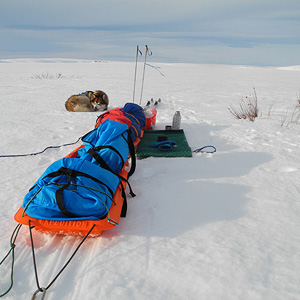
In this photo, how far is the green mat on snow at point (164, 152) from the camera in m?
3.26

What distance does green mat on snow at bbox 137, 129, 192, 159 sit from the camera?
3260mm

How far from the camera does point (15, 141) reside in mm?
3680

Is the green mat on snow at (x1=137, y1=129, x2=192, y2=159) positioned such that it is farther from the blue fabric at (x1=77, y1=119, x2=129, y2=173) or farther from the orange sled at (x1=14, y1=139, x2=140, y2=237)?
the orange sled at (x1=14, y1=139, x2=140, y2=237)

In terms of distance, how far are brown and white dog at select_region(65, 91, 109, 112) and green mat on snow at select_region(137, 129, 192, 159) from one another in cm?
208

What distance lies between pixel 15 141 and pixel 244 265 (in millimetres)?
3387

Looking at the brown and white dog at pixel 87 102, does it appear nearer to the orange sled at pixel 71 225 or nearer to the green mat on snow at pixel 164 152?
the green mat on snow at pixel 164 152

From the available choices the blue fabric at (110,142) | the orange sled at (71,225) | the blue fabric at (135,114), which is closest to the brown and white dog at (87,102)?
the blue fabric at (135,114)

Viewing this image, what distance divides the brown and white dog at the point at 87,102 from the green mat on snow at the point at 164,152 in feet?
6.82

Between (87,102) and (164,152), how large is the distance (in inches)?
122

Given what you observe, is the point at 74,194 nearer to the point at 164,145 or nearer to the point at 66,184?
the point at 66,184

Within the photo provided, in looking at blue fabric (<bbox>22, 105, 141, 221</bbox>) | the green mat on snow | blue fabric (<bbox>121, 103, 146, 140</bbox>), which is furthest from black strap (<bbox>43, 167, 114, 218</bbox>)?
blue fabric (<bbox>121, 103, 146, 140</bbox>)

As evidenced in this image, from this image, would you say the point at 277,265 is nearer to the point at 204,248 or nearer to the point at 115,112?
the point at 204,248

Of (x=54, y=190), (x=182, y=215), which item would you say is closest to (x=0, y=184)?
(x=54, y=190)

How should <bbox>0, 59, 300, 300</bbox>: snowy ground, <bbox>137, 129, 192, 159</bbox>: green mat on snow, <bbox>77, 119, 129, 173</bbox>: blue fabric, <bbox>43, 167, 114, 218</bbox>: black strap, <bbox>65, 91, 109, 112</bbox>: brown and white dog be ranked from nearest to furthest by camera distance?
<bbox>0, 59, 300, 300</bbox>: snowy ground, <bbox>43, 167, 114, 218</bbox>: black strap, <bbox>77, 119, 129, 173</bbox>: blue fabric, <bbox>137, 129, 192, 159</bbox>: green mat on snow, <bbox>65, 91, 109, 112</bbox>: brown and white dog
